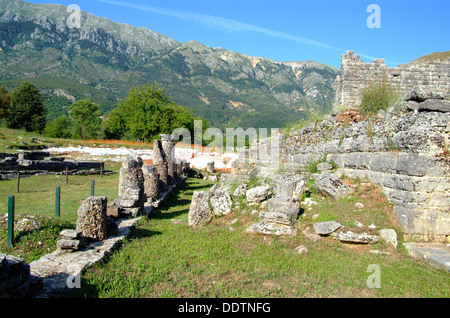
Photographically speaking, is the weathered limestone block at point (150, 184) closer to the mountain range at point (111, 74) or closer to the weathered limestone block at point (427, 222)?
the weathered limestone block at point (427, 222)

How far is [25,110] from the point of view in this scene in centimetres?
5253

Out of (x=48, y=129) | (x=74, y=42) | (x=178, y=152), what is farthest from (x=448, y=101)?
(x=74, y=42)

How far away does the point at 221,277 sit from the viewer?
507 cm

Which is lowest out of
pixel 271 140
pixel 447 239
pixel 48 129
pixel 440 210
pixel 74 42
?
pixel 447 239

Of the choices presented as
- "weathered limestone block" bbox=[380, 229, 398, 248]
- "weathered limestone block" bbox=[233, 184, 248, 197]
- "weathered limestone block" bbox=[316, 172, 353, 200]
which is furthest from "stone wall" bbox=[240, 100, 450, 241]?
"weathered limestone block" bbox=[233, 184, 248, 197]

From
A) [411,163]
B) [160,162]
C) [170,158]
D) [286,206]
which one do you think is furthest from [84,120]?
[411,163]

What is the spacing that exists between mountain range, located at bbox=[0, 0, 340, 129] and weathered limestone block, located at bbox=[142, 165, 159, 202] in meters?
91.9

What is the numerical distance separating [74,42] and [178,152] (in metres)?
169

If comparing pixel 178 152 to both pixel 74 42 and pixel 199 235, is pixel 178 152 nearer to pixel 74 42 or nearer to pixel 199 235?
pixel 199 235

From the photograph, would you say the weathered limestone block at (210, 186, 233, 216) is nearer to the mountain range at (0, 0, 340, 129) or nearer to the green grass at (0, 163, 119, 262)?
the green grass at (0, 163, 119, 262)

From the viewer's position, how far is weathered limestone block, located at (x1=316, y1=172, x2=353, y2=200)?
782 cm

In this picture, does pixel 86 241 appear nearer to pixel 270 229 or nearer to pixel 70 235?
pixel 70 235

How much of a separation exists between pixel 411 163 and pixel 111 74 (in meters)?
173
